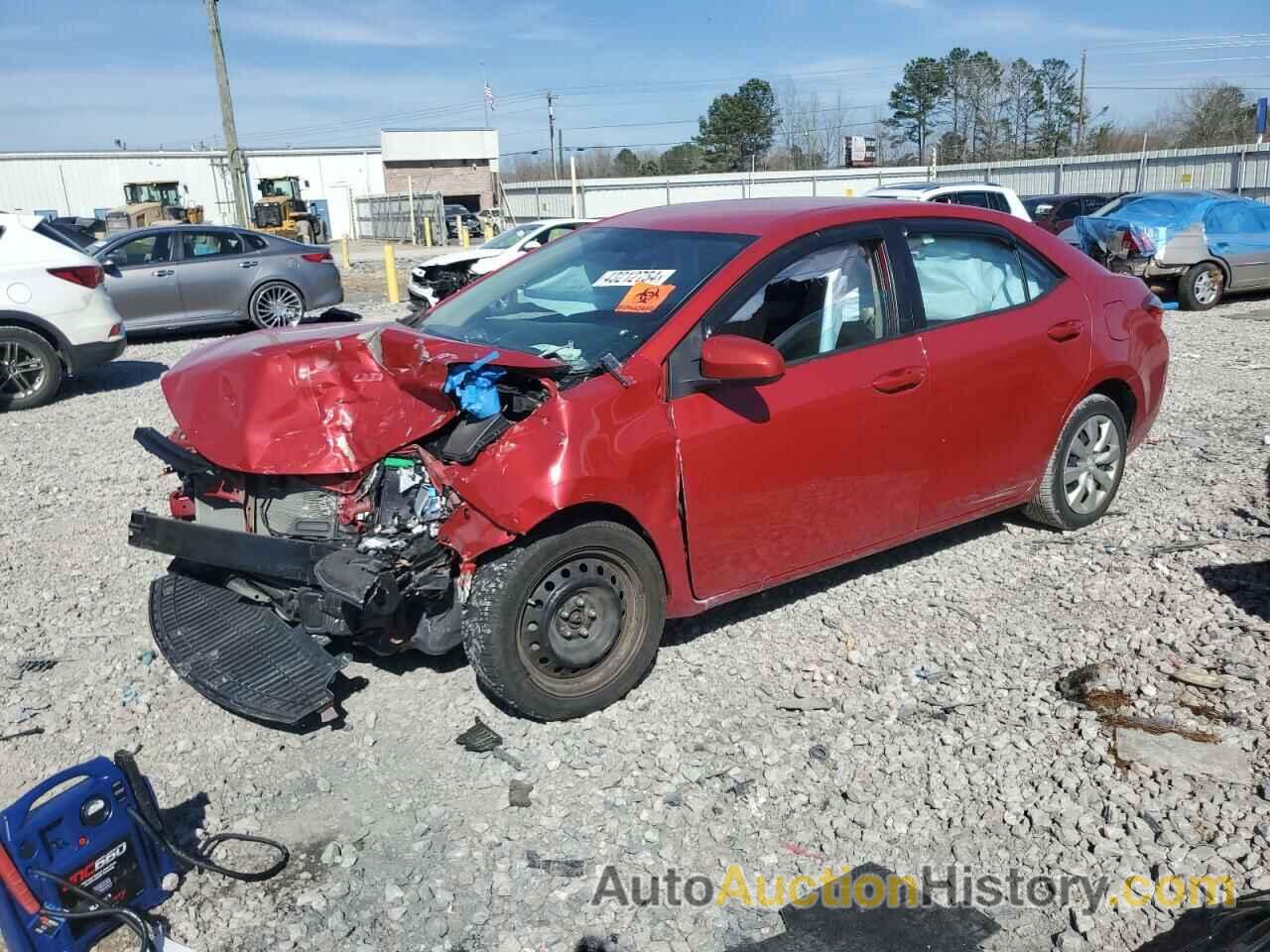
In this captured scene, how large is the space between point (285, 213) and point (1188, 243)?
3741 centimetres

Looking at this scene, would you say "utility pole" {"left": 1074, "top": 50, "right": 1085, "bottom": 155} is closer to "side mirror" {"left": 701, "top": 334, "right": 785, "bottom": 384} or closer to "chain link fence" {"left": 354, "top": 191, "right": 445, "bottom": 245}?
"chain link fence" {"left": 354, "top": 191, "right": 445, "bottom": 245}

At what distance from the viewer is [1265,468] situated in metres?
Answer: 6.50

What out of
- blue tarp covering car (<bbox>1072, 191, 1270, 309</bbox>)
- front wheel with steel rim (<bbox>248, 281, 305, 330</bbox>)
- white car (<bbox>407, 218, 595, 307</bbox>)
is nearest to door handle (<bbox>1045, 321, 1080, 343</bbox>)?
blue tarp covering car (<bbox>1072, 191, 1270, 309</bbox>)

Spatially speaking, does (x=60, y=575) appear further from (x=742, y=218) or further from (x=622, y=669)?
(x=742, y=218)

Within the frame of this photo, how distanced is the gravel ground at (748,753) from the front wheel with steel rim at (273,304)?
363 inches

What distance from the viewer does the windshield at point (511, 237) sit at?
1725 cm

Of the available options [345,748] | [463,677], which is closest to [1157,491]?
[463,677]

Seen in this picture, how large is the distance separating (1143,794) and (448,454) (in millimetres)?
2594

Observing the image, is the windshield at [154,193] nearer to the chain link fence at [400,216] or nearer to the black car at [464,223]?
the chain link fence at [400,216]

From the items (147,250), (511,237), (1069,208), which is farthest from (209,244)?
(1069,208)

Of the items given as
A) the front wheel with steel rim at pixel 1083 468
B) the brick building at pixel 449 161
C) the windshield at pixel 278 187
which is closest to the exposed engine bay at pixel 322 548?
the front wheel with steel rim at pixel 1083 468

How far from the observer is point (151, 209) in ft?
143

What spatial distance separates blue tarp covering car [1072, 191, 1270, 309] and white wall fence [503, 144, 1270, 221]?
1603 centimetres

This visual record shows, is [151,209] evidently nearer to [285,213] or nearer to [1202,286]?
[285,213]
